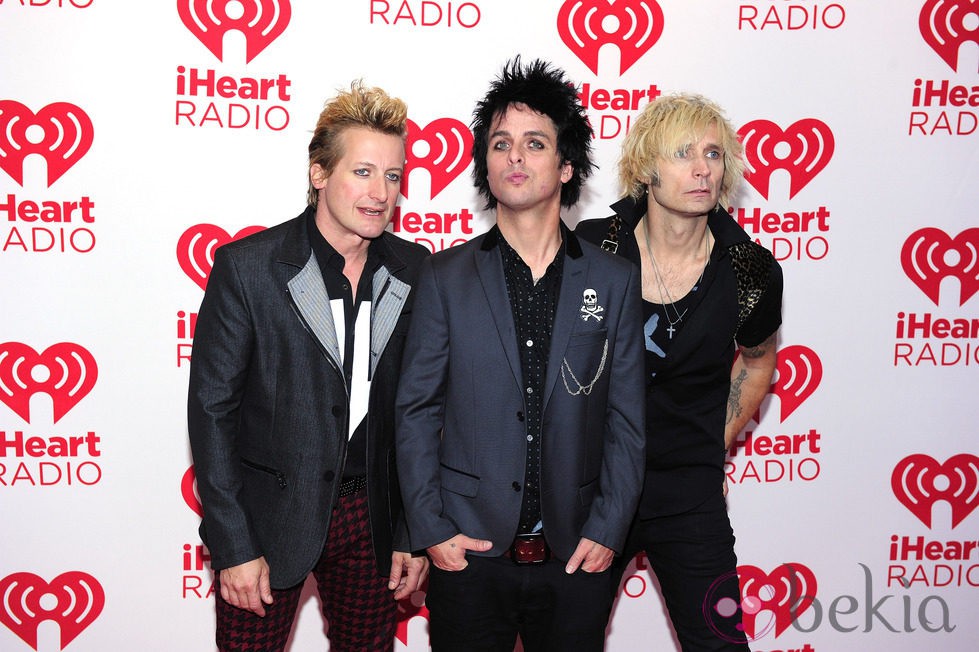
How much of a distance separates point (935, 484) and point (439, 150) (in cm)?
251

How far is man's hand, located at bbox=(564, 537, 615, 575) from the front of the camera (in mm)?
2271

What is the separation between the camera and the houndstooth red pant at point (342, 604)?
2316 mm

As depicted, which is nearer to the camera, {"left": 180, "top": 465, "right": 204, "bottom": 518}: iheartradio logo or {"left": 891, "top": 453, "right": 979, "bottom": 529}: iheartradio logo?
{"left": 180, "top": 465, "right": 204, "bottom": 518}: iheartradio logo

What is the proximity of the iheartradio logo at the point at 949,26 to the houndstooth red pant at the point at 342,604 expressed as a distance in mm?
2844

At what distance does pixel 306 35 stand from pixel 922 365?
9.11 feet

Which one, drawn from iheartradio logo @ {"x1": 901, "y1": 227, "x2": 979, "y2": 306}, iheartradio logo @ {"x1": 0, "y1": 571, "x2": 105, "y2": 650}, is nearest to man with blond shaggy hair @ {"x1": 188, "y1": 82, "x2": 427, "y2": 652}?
iheartradio logo @ {"x1": 0, "y1": 571, "x2": 105, "y2": 650}

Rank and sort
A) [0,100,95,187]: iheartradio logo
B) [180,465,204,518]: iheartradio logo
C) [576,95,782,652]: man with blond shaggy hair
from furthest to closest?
[180,465,204,518]: iheartradio logo, [0,100,95,187]: iheartradio logo, [576,95,782,652]: man with blond shaggy hair

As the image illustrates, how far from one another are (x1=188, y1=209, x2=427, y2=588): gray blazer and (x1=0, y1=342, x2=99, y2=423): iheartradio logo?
1.21 m

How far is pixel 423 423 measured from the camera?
228cm

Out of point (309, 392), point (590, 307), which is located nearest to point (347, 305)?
point (309, 392)

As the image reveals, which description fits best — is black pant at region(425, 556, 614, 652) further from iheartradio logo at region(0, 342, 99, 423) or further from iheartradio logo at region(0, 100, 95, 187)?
iheartradio logo at region(0, 100, 95, 187)

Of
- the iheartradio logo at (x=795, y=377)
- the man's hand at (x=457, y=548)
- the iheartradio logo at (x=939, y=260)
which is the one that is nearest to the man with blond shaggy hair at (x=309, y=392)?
the man's hand at (x=457, y=548)

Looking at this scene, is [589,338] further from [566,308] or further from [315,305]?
[315,305]

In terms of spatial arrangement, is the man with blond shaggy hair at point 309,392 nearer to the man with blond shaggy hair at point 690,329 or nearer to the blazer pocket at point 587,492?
the blazer pocket at point 587,492
